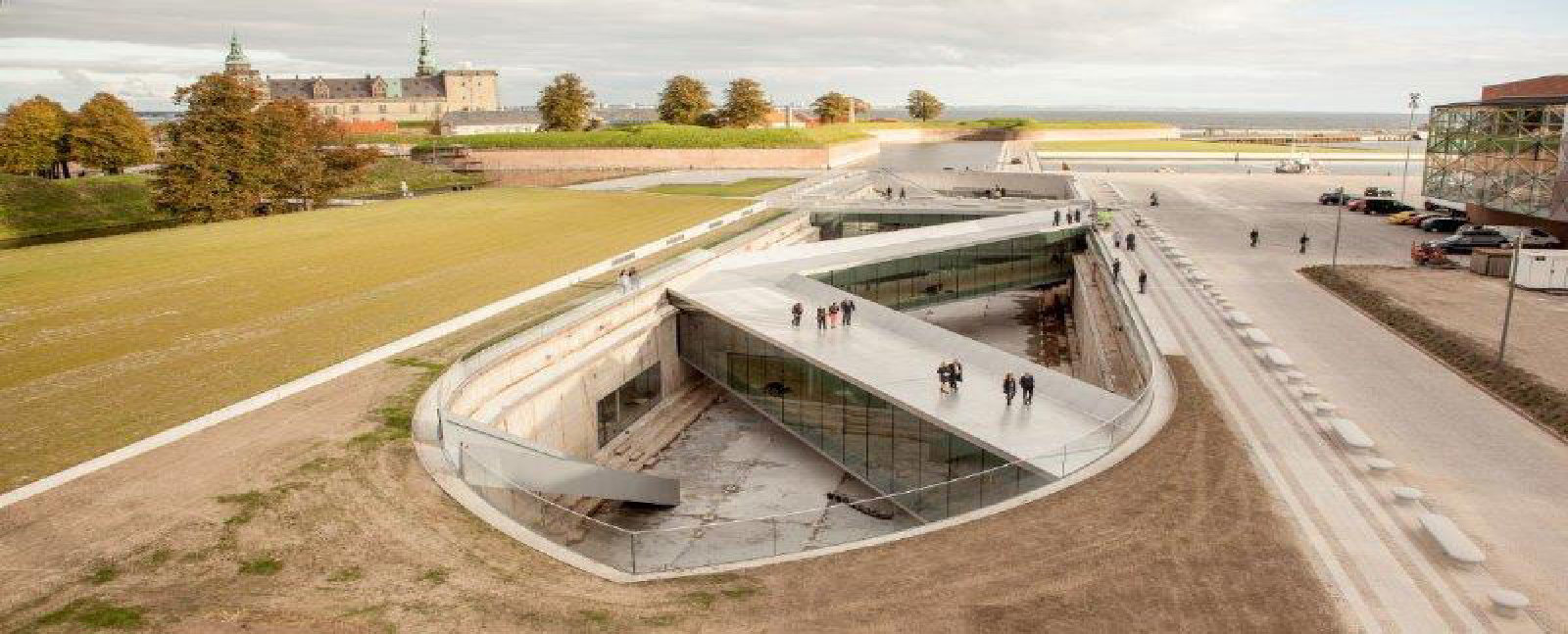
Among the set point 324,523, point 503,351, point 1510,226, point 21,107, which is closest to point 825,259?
point 503,351

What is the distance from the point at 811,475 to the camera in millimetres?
28188

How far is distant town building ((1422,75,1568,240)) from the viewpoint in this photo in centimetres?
4441

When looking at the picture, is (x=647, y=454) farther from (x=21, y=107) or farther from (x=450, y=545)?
(x=21, y=107)

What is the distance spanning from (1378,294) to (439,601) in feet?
116

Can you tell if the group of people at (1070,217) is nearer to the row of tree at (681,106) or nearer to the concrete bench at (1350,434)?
the concrete bench at (1350,434)

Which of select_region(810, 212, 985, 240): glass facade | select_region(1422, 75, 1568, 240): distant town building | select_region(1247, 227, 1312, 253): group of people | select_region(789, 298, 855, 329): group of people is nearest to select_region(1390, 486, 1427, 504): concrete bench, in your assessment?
select_region(789, 298, 855, 329): group of people

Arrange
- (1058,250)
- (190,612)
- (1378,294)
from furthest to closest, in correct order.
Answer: (1058,250) < (1378,294) < (190,612)

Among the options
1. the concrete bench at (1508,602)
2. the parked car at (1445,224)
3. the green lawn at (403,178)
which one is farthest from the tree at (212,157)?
the parked car at (1445,224)

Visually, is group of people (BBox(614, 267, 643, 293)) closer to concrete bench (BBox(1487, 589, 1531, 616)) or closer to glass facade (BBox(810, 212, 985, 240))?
concrete bench (BBox(1487, 589, 1531, 616))

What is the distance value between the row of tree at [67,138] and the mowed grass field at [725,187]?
199 feet

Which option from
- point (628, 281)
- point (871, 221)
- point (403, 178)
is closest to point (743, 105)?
point (403, 178)

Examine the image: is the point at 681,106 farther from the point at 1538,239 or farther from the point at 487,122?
the point at 1538,239

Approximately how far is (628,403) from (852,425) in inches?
368

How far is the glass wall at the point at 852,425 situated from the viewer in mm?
19719
